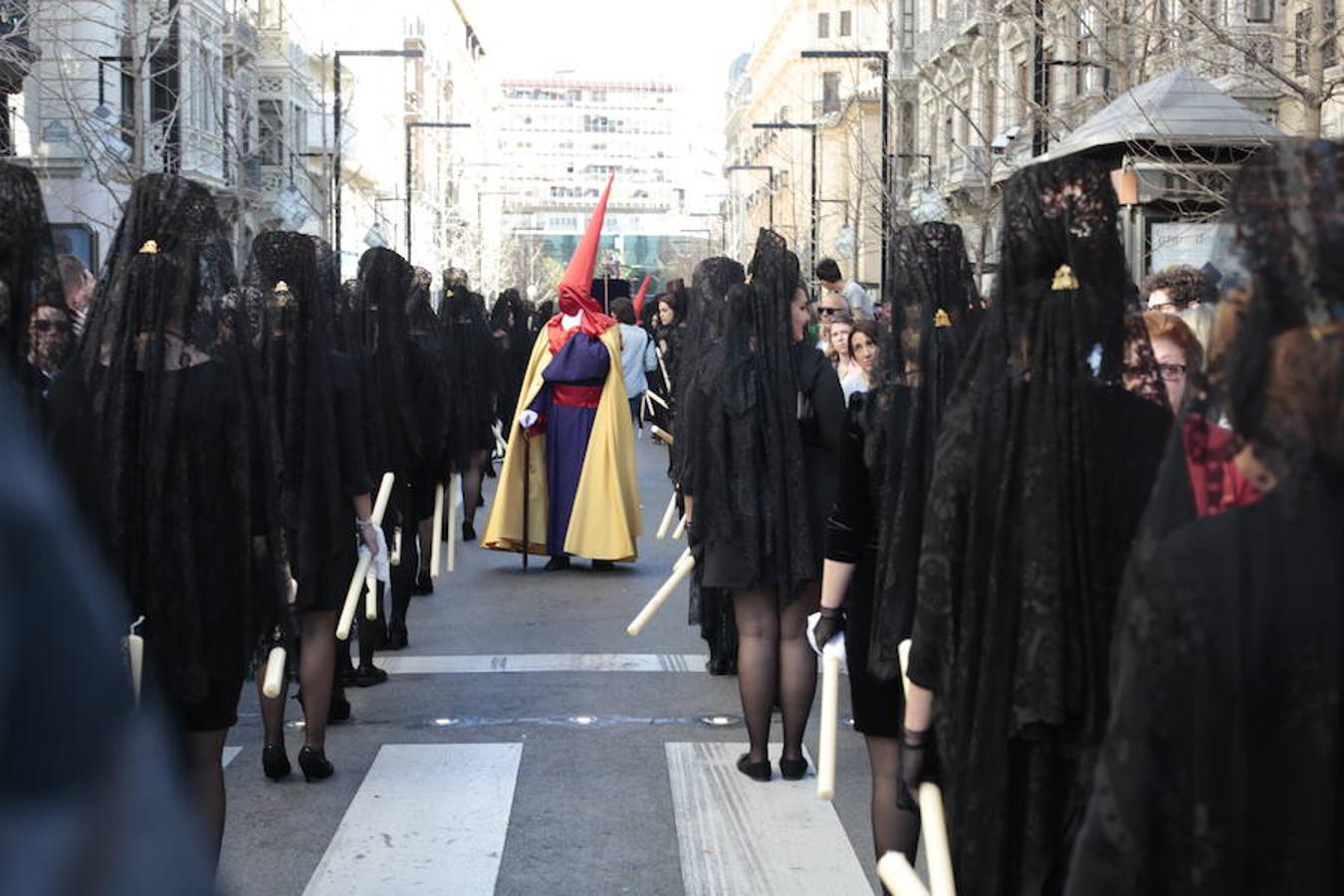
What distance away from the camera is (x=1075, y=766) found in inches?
155

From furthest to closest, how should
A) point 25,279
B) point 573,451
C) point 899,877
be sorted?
point 573,451, point 25,279, point 899,877

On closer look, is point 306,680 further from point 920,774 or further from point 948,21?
point 948,21

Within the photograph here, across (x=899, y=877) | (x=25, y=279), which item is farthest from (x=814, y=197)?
(x=899, y=877)

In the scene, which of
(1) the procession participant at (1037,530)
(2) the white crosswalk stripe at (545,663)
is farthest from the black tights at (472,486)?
(1) the procession participant at (1037,530)

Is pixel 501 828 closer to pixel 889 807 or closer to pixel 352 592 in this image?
pixel 352 592

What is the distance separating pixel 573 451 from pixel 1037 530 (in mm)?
10066

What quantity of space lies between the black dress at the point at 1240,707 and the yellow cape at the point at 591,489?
1131 centimetres

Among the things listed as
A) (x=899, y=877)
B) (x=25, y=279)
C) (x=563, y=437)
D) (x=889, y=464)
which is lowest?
(x=899, y=877)

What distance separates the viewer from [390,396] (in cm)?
1038

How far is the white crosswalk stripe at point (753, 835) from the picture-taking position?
6129 mm

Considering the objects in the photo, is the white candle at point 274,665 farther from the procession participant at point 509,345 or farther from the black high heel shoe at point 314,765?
the procession participant at point 509,345

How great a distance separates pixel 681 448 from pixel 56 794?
6408 millimetres

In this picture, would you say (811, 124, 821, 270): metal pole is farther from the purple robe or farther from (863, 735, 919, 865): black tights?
(863, 735, 919, 865): black tights

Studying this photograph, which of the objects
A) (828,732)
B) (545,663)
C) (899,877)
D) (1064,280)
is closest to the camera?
(899,877)
